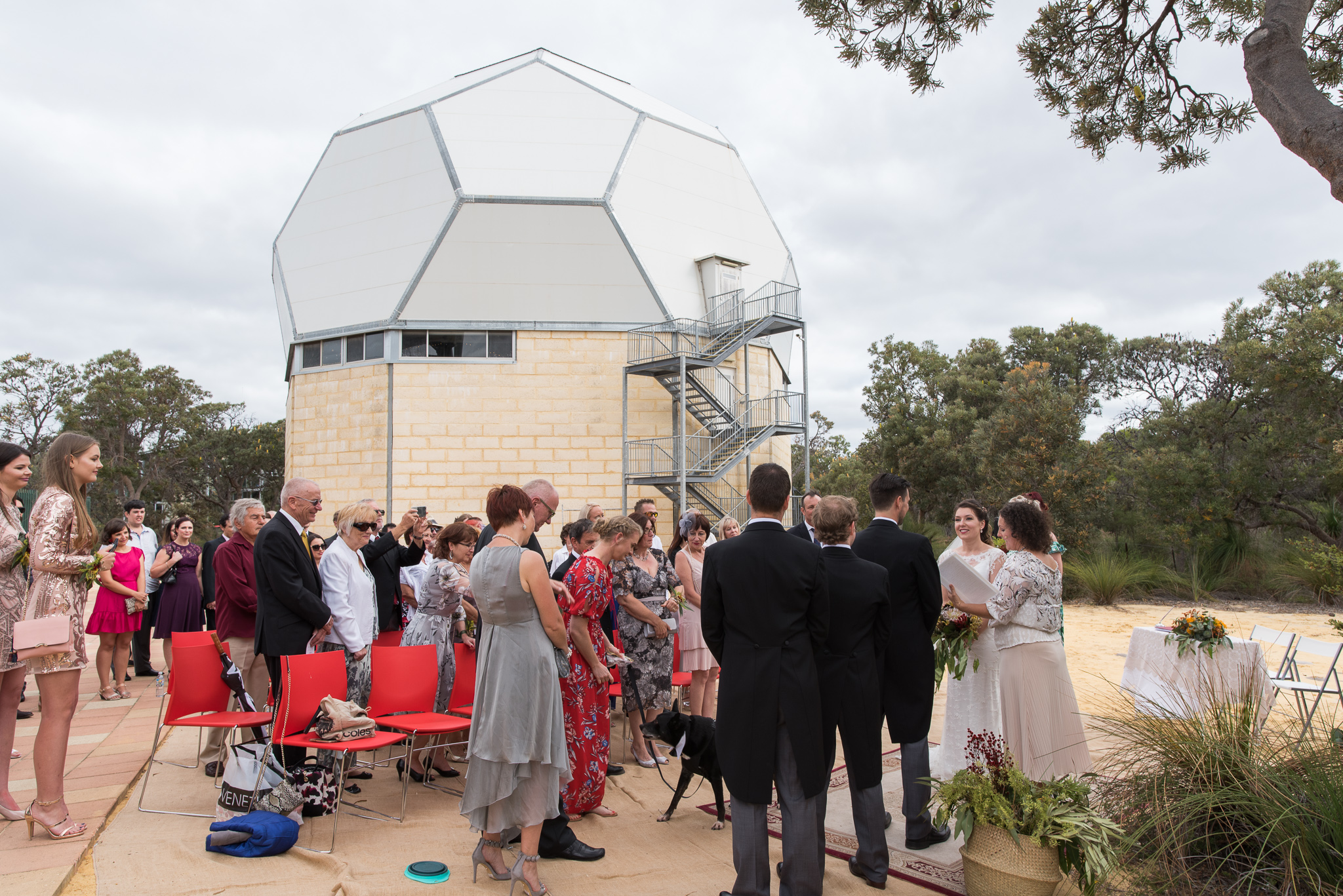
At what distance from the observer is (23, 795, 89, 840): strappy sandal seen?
4.33 meters

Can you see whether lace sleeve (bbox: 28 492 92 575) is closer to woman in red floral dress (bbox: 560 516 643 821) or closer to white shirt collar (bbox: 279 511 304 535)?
white shirt collar (bbox: 279 511 304 535)

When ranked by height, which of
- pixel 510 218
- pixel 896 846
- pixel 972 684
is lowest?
pixel 896 846

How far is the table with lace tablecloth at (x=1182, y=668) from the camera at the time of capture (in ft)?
17.3

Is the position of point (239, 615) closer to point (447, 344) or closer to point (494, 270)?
point (447, 344)

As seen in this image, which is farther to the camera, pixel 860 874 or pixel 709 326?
pixel 709 326

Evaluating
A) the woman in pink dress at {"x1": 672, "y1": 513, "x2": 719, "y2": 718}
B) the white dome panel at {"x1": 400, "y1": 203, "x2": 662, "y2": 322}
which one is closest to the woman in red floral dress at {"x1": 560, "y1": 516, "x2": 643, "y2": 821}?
the woman in pink dress at {"x1": 672, "y1": 513, "x2": 719, "y2": 718}

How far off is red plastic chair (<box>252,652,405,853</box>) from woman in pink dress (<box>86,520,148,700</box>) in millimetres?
4507

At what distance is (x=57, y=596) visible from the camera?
14.4 ft

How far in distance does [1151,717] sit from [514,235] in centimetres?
1781

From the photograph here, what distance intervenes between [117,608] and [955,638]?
835 centimetres

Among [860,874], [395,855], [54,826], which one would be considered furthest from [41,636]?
[860,874]

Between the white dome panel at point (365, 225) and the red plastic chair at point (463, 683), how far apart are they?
1506 cm

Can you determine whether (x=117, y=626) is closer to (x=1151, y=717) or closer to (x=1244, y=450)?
(x=1151, y=717)

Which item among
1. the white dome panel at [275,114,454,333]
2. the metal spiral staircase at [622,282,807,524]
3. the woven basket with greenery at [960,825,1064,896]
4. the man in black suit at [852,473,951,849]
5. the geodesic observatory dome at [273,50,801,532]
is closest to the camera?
the woven basket with greenery at [960,825,1064,896]
